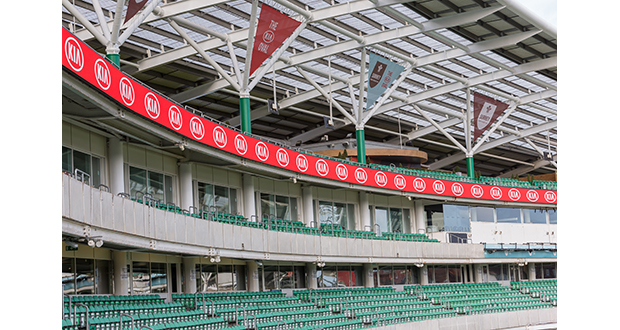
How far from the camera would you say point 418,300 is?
118 feet

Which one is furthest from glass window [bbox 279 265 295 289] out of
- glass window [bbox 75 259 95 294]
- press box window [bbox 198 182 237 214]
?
glass window [bbox 75 259 95 294]

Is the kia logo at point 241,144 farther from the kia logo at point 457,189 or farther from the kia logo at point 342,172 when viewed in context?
the kia logo at point 457,189

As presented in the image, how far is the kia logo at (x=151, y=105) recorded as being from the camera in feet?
68.9

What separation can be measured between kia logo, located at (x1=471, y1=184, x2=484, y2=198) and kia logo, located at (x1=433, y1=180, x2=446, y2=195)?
276 centimetres

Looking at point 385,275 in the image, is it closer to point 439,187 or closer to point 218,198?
point 439,187

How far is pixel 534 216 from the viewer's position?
48.1 meters

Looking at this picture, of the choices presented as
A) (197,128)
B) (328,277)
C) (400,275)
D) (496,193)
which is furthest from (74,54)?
(496,193)

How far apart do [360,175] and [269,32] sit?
1162cm

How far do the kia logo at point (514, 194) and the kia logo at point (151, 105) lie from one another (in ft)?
98.1

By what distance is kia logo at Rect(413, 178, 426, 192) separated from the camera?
130 feet

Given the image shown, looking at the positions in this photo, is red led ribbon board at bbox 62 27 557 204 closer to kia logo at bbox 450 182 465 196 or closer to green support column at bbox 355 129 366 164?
kia logo at bbox 450 182 465 196

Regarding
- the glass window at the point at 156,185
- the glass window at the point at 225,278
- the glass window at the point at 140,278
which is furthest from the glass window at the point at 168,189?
the glass window at the point at 225,278
